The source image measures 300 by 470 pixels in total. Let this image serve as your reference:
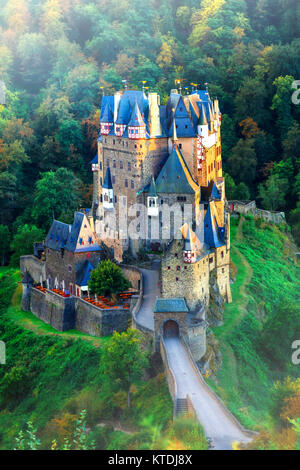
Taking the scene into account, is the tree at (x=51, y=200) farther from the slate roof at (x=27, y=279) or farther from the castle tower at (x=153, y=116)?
the castle tower at (x=153, y=116)

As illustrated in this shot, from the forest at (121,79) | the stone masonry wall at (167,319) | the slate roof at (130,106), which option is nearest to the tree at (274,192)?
the forest at (121,79)

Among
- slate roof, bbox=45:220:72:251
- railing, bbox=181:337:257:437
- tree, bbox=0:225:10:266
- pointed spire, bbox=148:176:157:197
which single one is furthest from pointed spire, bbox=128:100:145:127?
tree, bbox=0:225:10:266

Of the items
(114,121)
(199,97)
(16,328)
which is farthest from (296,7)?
(16,328)

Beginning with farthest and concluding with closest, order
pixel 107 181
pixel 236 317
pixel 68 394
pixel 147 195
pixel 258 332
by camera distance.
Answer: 1. pixel 107 181
2. pixel 147 195
3. pixel 236 317
4. pixel 258 332
5. pixel 68 394

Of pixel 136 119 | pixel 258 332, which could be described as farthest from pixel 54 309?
pixel 136 119

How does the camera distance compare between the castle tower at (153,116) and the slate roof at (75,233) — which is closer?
the slate roof at (75,233)

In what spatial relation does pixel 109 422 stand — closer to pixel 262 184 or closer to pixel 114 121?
pixel 114 121

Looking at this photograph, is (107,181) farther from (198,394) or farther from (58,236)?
(198,394)
